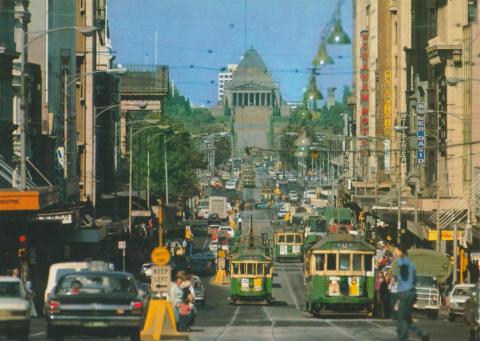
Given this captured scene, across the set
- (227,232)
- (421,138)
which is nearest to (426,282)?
(421,138)

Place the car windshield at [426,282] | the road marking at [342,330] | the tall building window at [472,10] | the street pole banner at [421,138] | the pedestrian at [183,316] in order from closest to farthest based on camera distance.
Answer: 1. the road marking at [342,330]
2. the pedestrian at [183,316]
3. the car windshield at [426,282]
4. the tall building window at [472,10]
5. the street pole banner at [421,138]

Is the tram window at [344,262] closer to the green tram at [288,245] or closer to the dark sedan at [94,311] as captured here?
the dark sedan at [94,311]

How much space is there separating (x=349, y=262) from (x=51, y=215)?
14608 millimetres

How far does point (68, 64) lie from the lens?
10100cm

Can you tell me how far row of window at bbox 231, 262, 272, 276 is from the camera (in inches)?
2862

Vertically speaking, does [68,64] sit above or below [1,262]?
above

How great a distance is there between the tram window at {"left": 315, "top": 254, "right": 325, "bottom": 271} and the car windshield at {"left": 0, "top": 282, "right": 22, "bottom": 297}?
2076 centimetres

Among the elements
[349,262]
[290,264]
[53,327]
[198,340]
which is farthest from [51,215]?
[290,264]

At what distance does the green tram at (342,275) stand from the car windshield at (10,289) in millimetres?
20366

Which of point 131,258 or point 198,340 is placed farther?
point 131,258

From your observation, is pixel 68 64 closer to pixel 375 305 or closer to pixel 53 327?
pixel 375 305

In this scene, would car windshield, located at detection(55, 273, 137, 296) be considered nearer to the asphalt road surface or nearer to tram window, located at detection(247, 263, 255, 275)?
the asphalt road surface

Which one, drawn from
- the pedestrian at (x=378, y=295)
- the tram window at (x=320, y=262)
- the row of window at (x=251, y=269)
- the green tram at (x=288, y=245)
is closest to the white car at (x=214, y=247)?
the green tram at (x=288, y=245)

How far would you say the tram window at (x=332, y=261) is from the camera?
54.7 metres
